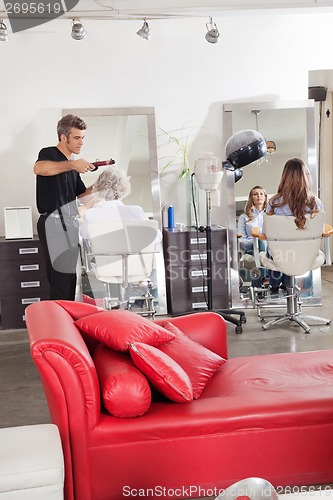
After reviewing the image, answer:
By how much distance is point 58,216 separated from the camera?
18.6 ft

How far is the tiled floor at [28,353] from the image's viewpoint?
3793 mm

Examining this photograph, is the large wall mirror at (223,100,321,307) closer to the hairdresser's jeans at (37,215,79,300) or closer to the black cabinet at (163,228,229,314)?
the black cabinet at (163,228,229,314)

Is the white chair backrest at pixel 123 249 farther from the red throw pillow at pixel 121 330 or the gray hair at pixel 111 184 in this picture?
the red throw pillow at pixel 121 330

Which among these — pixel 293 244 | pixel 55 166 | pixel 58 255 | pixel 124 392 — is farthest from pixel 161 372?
pixel 55 166

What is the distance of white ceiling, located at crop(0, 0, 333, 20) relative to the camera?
5.61 metres

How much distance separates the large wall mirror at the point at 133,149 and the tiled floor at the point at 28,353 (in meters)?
1.18

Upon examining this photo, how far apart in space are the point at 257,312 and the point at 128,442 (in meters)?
3.66

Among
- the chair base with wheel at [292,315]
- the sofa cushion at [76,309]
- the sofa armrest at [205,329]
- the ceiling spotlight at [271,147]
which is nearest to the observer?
the sofa cushion at [76,309]

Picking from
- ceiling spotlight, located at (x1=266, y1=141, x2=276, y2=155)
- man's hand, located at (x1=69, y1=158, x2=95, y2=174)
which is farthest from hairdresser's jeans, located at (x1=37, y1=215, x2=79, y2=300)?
ceiling spotlight, located at (x1=266, y1=141, x2=276, y2=155)

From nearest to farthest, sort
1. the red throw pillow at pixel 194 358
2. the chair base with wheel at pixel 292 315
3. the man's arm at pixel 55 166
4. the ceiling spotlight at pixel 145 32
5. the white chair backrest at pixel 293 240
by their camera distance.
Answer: the red throw pillow at pixel 194 358, the white chair backrest at pixel 293 240, the chair base with wheel at pixel 292 315, the man's arm at pixel 55 166, the ceiling spotlight at pixel 145 32

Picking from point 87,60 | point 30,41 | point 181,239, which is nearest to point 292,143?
point 181,239

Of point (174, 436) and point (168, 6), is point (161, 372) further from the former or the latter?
point (168, 6)

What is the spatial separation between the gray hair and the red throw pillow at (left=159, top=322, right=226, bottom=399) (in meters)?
2.92

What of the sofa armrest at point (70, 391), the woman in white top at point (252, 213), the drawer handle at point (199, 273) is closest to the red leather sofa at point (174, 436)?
the sofa armrest at point (70, 391)
